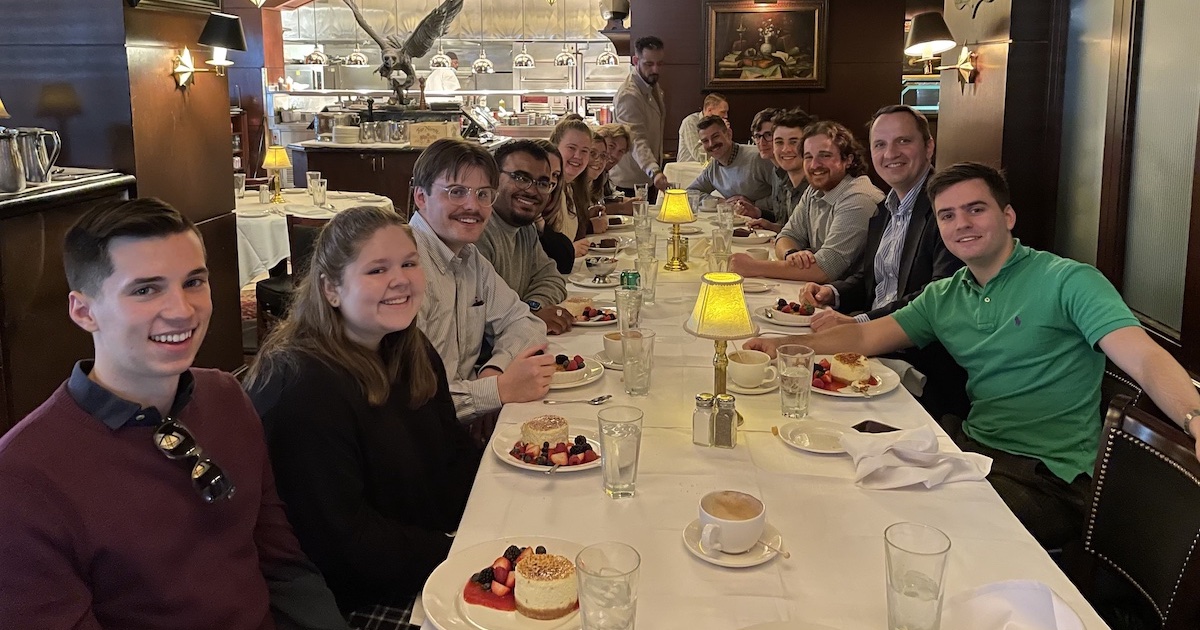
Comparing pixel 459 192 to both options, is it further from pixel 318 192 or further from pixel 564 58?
pixel 564 58

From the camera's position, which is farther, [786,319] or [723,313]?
[786,319]

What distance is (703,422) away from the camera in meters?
1.88

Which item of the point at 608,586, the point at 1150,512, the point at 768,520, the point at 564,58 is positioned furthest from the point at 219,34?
the point at 564,58

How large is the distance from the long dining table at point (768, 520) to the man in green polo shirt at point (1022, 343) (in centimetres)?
38

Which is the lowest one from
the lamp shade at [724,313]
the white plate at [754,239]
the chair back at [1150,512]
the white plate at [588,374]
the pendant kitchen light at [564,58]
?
the chair back at [1150,512]

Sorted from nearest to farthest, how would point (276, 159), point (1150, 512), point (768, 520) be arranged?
point (768, 520)
point (1150, 512)
point (276, 159)

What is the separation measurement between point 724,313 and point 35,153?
9.93 feet

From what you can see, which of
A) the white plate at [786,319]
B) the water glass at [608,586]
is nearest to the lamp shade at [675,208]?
the white plate at [786,319]

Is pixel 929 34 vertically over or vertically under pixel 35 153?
over

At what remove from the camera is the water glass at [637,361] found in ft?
7.16

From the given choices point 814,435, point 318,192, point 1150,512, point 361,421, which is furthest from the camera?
point 318,192

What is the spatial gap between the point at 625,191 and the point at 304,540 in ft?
21.2

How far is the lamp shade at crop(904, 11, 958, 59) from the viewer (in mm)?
5203

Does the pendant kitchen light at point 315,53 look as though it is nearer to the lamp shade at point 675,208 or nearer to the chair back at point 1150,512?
the lamp shade at point 675,208
